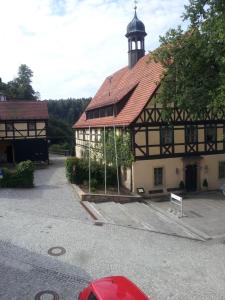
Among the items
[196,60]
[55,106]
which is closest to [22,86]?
[55,106]

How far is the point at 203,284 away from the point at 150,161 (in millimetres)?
12811

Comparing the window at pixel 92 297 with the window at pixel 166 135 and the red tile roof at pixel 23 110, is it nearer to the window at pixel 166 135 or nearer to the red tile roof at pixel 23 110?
the window at pixel 166 135

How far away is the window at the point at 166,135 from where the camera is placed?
22.4 meters

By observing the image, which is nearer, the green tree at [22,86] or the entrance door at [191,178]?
the entrance door at [191,178]

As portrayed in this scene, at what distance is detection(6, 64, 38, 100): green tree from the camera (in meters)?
66.3

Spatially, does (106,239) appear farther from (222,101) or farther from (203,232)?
(222,101)

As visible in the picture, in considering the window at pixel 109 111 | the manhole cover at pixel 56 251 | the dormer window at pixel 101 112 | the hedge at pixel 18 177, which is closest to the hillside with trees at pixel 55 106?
the dormer window at pixel 101 112

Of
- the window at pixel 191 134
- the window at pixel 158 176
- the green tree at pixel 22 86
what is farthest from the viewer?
the green tree at pixel 22 86

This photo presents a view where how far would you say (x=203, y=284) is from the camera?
9.54 meters

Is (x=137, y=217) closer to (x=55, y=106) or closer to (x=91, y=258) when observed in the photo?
(x=91, y=258)

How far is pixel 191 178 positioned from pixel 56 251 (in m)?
14.0

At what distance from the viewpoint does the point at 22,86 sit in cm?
7050

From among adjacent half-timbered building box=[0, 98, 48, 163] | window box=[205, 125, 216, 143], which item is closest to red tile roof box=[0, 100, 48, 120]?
adjacent half-timbered building box=[0, 98, 48, 163]

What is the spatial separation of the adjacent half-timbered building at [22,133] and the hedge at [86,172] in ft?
41.9
